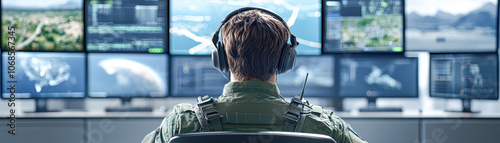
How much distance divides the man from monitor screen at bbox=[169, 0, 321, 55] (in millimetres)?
1501

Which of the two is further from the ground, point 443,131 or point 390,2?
point 390,2

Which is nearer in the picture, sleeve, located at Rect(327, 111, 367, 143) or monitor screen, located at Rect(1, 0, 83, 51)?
sleeve, located at Rect(327, 111, 367, 143)

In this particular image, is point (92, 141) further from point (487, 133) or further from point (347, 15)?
point (487, 133)

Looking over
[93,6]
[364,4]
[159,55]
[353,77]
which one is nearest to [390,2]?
[364,4]

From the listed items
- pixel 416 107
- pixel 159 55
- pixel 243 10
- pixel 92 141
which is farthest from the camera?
pixel 416 107

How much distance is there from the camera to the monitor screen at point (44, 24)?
8.48 ft

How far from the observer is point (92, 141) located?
2348 mm

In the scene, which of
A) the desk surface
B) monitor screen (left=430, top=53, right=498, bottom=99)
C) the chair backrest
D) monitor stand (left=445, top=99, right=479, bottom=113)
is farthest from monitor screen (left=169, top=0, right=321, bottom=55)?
the chair backrest

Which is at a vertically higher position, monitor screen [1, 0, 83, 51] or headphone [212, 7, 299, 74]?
monitor screen [1, 0, 83, 51]

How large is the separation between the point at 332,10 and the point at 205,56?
910mm

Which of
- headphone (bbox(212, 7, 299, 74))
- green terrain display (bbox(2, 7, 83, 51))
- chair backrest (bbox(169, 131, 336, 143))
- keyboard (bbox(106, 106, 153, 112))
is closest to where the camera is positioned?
chair backrest (bbox(169, 131, 336, 143))

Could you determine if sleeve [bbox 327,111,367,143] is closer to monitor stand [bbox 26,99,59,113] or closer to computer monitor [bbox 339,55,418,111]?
computer monitor [bbox 339,55,418,111]

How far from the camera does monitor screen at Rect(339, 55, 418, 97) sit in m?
2.60

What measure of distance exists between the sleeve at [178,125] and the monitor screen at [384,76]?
5.91 ft
